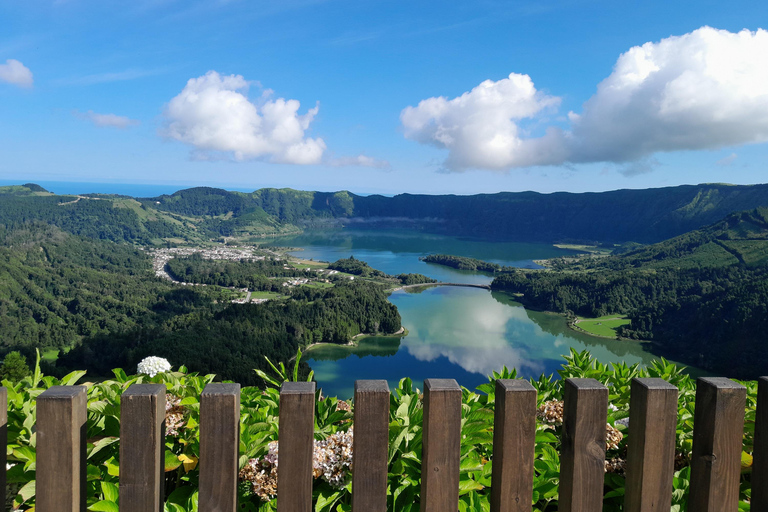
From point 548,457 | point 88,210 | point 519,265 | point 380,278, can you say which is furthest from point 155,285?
point 88,210

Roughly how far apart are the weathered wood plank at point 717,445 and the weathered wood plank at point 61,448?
1.50 meters

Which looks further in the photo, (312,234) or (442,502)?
(312,234)

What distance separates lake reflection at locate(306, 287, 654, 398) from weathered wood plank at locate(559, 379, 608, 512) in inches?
1141

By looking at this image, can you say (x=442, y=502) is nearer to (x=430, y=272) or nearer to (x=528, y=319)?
(x=528, y=319)

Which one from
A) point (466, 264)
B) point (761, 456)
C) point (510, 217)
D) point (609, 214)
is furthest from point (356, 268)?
point (609, 214)

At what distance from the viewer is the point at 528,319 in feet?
195

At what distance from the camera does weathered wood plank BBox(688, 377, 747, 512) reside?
1313 mm

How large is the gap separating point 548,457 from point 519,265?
10959cm

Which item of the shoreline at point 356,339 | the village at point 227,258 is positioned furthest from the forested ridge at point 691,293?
the village at point 227,258

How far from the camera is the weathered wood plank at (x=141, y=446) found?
3.91 feet

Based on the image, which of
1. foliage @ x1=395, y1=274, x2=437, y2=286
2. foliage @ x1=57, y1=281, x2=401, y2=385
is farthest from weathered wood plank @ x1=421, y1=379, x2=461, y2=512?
foliage @ x1=395, y1=274, x2=437, y2=286

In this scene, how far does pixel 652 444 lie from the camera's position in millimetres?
1305

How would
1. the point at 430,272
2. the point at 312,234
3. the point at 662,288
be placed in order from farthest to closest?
1. the point at 312,234
2. the point at 430,272
3. the point at 662,288

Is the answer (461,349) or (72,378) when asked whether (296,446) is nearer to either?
(72,378)
